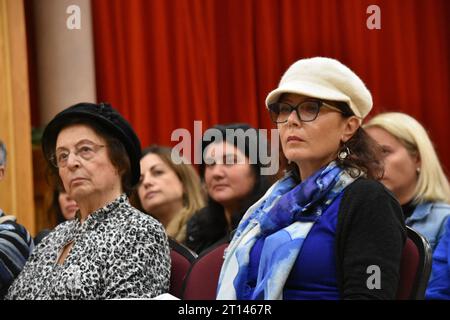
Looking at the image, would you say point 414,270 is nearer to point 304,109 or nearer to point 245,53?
point 304,109

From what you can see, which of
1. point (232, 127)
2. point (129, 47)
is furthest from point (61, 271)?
point (129, 47)

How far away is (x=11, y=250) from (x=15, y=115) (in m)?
1.63

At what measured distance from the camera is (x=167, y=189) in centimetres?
346

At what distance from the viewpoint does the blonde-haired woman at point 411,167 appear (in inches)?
115

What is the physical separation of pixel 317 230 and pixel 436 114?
2.54 meters

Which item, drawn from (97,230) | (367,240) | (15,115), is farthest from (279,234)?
(15,115)

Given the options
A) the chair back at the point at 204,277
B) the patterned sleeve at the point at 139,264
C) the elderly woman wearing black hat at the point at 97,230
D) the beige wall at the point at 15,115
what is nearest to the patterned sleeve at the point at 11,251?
the elderly woman wearing black hat at the point at 97,230

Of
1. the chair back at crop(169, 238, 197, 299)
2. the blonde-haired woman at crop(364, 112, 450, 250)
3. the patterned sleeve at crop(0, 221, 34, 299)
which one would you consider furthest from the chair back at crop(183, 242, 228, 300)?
the blonde-haired woman at crop(364, 112, 450, 250)

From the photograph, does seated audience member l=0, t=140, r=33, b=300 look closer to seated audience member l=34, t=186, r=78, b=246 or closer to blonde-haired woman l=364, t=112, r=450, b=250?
seated audience member l=34, t=186, r=78, b=246

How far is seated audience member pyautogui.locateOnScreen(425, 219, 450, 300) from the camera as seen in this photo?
260cm

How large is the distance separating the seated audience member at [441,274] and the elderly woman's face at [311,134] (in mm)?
902

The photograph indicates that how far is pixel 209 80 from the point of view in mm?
3885

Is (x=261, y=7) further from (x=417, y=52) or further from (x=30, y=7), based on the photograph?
(x=30, y=7)

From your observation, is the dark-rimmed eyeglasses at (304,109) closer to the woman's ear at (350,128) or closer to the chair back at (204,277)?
the woman's ear at (350,128)
